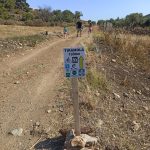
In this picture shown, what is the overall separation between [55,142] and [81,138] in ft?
1.91

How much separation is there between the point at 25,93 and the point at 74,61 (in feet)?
10.4

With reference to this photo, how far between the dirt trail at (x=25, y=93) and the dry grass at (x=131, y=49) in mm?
2287

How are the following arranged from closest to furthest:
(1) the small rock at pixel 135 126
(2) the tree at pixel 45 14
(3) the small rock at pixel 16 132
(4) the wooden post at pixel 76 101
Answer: (4) the wooden post at pixel 76 101, (3) the small rock at pixel 16 132, (1) the small rock at pixel 135 126, (2) the tree at pixel 45 14

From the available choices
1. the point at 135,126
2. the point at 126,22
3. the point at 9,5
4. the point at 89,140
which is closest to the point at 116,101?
the point at 135,126

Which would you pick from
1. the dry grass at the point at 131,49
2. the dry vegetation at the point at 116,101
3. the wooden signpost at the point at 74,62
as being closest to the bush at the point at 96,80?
the dry vegetation at the point at 116,101

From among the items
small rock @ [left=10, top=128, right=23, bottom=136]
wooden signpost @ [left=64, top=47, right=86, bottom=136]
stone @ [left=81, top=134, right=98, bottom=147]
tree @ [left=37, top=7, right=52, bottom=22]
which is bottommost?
tree @ [left=37, top=7, right=52, bottom=22]

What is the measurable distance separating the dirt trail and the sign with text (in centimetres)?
151

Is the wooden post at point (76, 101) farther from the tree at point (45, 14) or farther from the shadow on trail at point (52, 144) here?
the tree at point (45, 14)

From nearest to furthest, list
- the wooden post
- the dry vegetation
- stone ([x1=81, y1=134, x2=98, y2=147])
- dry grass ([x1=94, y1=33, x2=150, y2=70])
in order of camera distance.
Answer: the wooden post < stone ([x1=81, y1=134, x2=98, y2=147]) < the dry vegetation < dry grass ([x1=94, y1=33, x2=150, y2=70])

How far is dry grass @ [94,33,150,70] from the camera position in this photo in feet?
43.9

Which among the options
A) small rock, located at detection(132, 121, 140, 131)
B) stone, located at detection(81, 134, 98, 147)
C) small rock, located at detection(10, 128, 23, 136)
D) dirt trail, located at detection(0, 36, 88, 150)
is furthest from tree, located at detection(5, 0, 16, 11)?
stone, located at detection(81, 134, 98, 147)

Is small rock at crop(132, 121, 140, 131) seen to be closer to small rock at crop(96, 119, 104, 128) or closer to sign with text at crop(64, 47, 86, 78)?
small rock at crop(96, 119, 104, 128)

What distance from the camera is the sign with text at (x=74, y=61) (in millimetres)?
6031

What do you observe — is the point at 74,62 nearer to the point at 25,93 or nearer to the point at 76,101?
the point at 76,101
